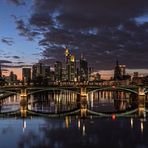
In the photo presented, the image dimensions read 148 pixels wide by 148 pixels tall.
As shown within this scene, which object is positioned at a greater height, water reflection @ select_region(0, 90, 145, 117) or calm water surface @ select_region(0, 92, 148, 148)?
calm water surface @ select_region(0, 92, 148, 148)

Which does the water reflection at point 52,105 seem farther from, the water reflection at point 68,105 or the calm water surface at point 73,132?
the calm water surface at point 73,132

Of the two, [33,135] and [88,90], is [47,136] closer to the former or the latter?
[33,135]

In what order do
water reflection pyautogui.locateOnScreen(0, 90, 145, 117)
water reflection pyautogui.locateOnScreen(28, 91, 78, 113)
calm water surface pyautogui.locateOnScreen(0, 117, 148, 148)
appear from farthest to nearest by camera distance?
water reflection pyautogui.locateOnScreen(28, 91, 78, 113)
water reflection pyautogui.locateOnScreen(0, 90, 145, 117)
calm water surface pyautogui.locateOnScreen(0, 117, 148, 148)

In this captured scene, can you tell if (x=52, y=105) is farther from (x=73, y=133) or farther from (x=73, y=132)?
(x=73, y=133)

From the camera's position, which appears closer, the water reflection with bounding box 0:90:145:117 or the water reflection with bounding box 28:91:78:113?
the water reflection with bounding box 0:90:145:117

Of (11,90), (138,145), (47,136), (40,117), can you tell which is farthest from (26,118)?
(11,90)

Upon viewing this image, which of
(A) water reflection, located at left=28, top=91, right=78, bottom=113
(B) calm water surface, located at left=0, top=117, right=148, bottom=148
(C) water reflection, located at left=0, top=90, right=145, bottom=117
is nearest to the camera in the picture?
(B) calm water surface, located at left=0, top=117, right=148, bottom=148

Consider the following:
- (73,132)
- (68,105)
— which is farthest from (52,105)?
(73,132)

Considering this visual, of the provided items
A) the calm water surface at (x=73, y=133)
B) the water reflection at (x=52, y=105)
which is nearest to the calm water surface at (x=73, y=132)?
the calm water surface at (x=73, y=133)

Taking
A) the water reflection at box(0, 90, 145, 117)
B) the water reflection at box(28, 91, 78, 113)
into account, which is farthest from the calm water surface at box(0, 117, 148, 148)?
the water reflection at box(28, 91, 78, 113)

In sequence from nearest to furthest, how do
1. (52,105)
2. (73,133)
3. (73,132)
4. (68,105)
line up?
(73,133) → (73,132) → (68,105) → (52,105)

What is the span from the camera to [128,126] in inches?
2509

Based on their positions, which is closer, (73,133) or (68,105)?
(73,133)

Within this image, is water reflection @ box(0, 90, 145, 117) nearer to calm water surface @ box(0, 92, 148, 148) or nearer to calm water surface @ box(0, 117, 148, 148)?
calm water surface @ box(0, 92, 148, 148)
